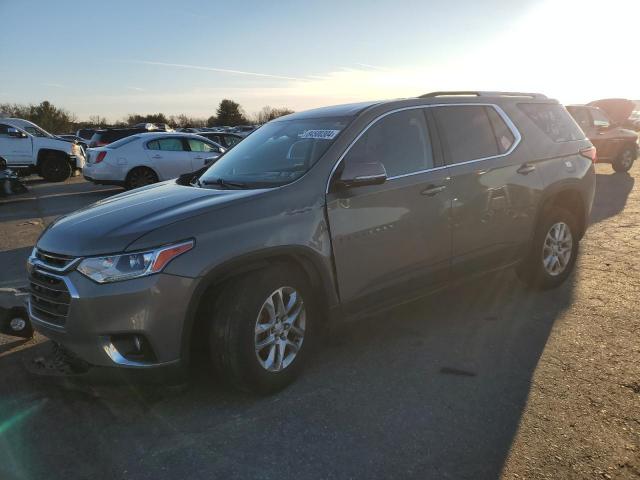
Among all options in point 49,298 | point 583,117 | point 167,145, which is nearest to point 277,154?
point 49,298

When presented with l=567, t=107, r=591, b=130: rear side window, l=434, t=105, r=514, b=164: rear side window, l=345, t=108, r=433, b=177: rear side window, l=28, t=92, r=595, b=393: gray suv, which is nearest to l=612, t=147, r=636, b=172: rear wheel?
l=567, t=107, r=591, b=130: rear side window

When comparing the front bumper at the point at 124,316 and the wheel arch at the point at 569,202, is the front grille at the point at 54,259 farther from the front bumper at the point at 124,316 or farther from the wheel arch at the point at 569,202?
the wheel arch at the point at 569,202

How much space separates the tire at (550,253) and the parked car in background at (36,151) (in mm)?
16916

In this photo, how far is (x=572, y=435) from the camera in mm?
2713

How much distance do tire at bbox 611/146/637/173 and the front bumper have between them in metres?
14.9

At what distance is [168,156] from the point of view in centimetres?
1285

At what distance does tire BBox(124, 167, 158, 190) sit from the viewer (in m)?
12.6

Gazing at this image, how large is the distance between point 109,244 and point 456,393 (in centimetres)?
220

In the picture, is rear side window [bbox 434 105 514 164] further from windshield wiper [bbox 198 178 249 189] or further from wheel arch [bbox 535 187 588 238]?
windshield wiper [bbox 198 178 249 189]

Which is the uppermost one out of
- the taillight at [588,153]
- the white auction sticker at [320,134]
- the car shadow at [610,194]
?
the white auction sticker at [320,134]

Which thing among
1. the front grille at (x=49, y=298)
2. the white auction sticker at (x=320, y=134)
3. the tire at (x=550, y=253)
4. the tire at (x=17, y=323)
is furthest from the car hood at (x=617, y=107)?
the front grille at (x=49, y=298)

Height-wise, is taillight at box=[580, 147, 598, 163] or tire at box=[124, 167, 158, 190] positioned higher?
A: taillight at box=[580, 147, 598, 163]

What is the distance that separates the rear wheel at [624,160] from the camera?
14.3 m

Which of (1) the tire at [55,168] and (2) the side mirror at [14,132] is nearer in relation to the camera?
(2) the side mirror at [14,132]
